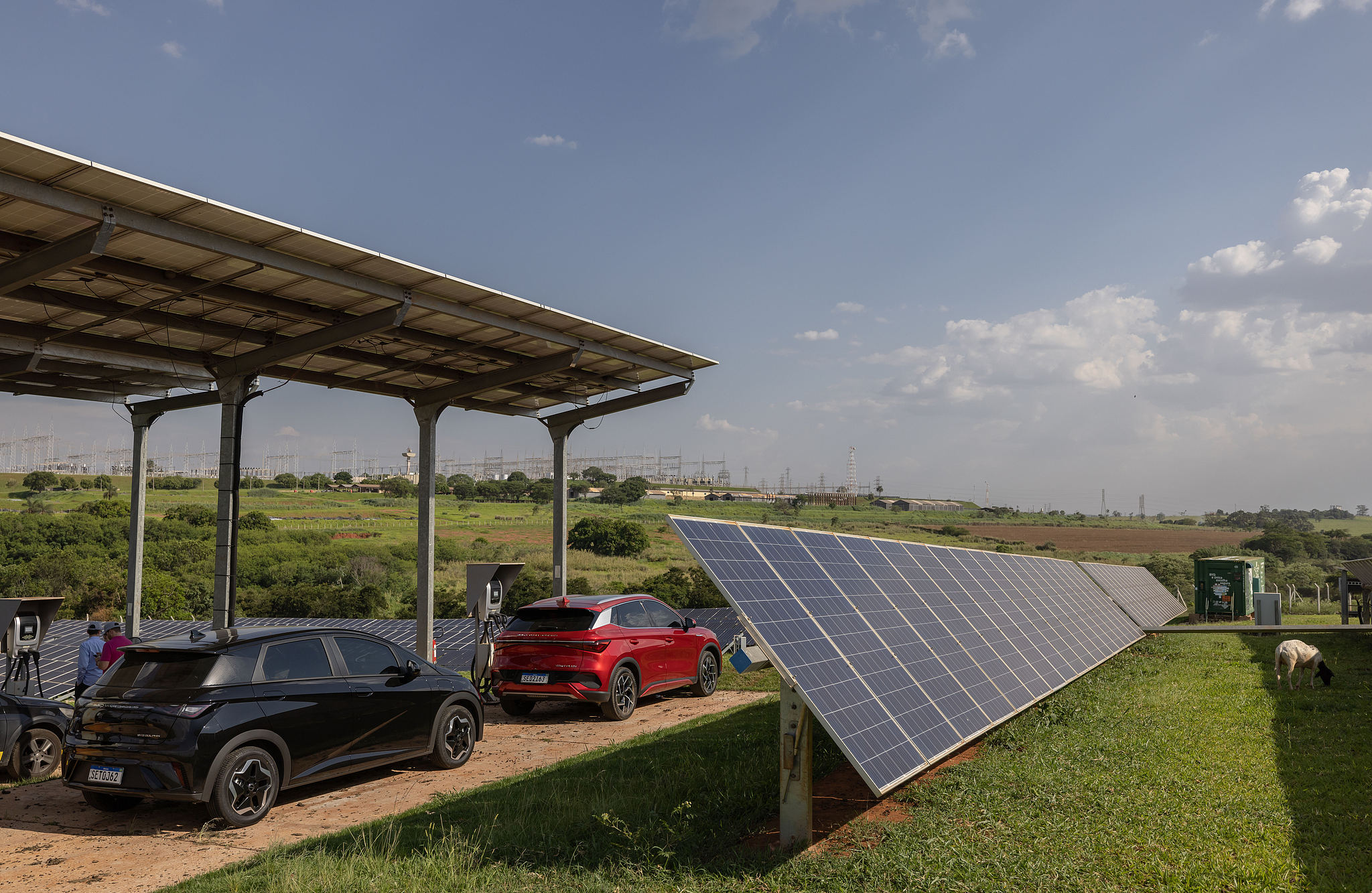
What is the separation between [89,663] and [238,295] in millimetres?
5962

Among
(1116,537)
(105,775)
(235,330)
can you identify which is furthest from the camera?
(1116,537)

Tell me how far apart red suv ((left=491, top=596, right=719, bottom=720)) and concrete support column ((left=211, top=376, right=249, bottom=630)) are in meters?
4.39

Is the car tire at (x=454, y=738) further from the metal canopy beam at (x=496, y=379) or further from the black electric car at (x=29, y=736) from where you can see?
the metal canopy beam at (x=496, y=379)

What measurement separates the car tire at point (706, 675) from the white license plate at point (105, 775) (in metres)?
8.55

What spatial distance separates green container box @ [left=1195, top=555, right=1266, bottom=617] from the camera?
101 ft

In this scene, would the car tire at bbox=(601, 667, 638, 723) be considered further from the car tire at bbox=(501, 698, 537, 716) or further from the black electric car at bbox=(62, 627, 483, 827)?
the black electric car at bbox=(62, 627, 483, 827)

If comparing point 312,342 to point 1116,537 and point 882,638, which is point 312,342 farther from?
point 1116,537

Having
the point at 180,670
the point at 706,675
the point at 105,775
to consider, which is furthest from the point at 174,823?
the point at 706,675

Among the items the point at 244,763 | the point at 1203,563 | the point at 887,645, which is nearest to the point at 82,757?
the point at 244,763

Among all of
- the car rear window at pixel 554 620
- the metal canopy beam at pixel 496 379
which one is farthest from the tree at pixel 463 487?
the car rear window at pixel 554 620

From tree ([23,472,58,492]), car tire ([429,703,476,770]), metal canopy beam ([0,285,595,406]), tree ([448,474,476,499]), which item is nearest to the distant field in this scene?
tree ([448,474,476,499])

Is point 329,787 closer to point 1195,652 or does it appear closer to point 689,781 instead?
point 689,781

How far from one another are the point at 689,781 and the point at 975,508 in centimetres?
12277

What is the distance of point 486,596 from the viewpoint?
582 inches
